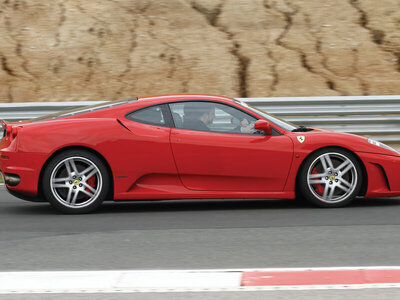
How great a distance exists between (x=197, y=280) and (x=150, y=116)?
10.3ft

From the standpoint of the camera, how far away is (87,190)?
24.1 ft

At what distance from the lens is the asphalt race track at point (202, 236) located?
5285 millimetres

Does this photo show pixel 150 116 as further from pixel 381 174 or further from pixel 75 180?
pixel 381 174

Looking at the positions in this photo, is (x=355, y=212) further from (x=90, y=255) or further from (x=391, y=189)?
(x=90, y=255)

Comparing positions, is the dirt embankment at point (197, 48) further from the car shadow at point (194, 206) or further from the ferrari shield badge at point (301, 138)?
the ferrari shield badge at point (301, 138)

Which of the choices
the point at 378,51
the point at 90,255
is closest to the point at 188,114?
the point at 90,255

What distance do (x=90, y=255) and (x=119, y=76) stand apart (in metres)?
11.4

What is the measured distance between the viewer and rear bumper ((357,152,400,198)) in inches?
295

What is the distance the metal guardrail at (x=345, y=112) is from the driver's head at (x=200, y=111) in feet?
16.8

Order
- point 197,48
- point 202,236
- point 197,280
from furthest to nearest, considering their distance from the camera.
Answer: point 197,48 → point 202,236 → point 197,280

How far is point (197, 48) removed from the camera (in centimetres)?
1747

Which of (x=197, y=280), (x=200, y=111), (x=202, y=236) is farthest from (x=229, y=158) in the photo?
(x=197, y=280)

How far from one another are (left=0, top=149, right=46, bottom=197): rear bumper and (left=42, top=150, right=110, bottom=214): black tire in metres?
0.09

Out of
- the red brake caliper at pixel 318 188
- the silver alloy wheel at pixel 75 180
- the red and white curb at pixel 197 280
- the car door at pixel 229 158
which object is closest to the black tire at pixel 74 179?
the silver alloy wheel at pixel 75 180
